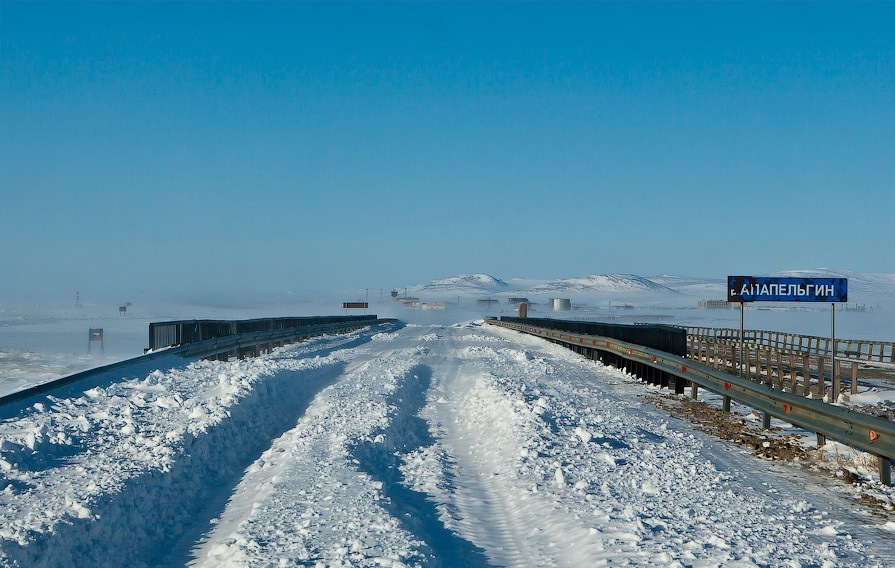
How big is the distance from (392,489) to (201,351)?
1635 cm

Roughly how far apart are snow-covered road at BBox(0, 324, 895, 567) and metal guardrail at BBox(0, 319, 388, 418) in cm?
53

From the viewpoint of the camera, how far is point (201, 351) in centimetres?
2308

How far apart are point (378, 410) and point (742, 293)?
16649mm

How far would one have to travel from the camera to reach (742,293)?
1007 inches

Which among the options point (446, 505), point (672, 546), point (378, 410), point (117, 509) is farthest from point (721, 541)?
point (378, 410)

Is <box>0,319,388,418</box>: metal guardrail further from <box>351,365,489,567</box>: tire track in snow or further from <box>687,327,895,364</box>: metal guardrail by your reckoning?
<box>687,327,895,364</box>: metal guardrail

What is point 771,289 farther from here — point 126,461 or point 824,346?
point 824,346

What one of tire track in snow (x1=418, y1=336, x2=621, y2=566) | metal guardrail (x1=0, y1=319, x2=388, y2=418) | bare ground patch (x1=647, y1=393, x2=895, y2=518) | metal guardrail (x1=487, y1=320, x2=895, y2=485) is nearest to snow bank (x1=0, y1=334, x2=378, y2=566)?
metal guardrail (x1=0, y1=319, x2=388, y2=418)

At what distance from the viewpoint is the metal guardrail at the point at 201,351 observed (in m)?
12.1

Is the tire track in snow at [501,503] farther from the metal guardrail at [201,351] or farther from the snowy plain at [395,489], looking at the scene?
the metal guardrail at [201,351]

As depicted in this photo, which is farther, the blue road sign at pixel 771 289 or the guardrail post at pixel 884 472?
the blue road sign at pixel 771 289

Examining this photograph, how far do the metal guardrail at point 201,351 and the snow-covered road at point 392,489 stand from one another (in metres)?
0.53

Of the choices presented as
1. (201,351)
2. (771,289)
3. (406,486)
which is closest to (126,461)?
(406,486)

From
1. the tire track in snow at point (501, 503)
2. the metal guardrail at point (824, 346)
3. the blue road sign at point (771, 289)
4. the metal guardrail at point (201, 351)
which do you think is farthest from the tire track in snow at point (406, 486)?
the metal guardrail at point (824, 346)
